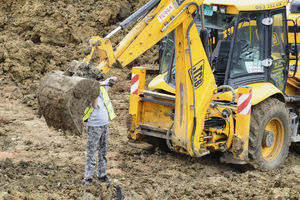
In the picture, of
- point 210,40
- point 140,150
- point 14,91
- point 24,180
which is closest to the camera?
point 24,180

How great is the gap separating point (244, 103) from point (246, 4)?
145cm

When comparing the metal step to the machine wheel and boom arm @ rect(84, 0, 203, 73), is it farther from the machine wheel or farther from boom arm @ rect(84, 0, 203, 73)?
boom arm @ rect(84, 0, 203, 73)

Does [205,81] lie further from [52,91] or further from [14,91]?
[14,91]

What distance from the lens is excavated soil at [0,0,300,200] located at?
6344 mm

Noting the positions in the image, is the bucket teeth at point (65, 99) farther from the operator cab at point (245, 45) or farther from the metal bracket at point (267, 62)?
the metal bracket at point (267, 62)

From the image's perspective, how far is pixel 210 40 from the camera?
24.7 feet

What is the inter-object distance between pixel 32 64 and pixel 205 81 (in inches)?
249

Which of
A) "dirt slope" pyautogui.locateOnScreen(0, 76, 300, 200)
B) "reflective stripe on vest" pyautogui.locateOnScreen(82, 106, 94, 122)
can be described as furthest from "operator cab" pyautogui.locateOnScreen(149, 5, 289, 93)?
"reflective stripe on vest" pyautogui.locateOnScreen(82, 106, 94, 122)

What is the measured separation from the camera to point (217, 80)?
758 cm

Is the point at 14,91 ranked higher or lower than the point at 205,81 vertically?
lower

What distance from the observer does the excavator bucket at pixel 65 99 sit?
5.14 metres

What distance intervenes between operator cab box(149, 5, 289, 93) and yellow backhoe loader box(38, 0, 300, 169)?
15 millimetres

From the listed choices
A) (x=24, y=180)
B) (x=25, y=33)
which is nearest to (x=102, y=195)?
(x=24, y=180)

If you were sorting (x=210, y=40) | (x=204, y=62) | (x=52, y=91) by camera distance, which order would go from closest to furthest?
1. (x=52, y=91)
2. (x=204, y=62)
3. (x=210, y=40)
